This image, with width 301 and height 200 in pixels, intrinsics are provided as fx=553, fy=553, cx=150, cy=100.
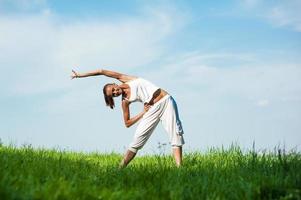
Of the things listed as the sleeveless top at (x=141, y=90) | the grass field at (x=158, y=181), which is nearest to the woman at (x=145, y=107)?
the sleeveless top at (x=141, y=90)

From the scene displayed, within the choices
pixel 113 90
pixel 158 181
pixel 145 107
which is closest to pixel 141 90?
pixel 145 107

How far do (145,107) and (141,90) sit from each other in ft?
1.11

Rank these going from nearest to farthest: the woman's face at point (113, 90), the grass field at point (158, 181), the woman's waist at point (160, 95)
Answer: the grass field at point (158, 181) < the woman's face at point (113, 90) < the woman's waist at point (160, 95)

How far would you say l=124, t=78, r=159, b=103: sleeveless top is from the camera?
10.0 m

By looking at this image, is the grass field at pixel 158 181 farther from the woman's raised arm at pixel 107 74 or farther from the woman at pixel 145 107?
the woman's raised arm at pixel 107 74

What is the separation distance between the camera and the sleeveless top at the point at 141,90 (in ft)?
32.8

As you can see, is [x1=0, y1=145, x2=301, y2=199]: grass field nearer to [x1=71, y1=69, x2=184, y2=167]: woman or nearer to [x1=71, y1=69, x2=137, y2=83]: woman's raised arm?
[x1=71, y1=69, x2=184, y2=167]: woman

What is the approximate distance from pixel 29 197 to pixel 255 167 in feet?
15.5

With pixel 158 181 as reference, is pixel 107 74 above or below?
above

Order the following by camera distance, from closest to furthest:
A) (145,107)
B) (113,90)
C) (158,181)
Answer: (158,181) → (113,90) → (145,107)

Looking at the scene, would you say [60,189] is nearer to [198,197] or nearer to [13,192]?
[13,192]

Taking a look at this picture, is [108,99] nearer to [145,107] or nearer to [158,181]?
[145,107]

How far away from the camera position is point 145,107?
10.2m

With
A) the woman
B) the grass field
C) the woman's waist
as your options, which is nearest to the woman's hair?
the woman
